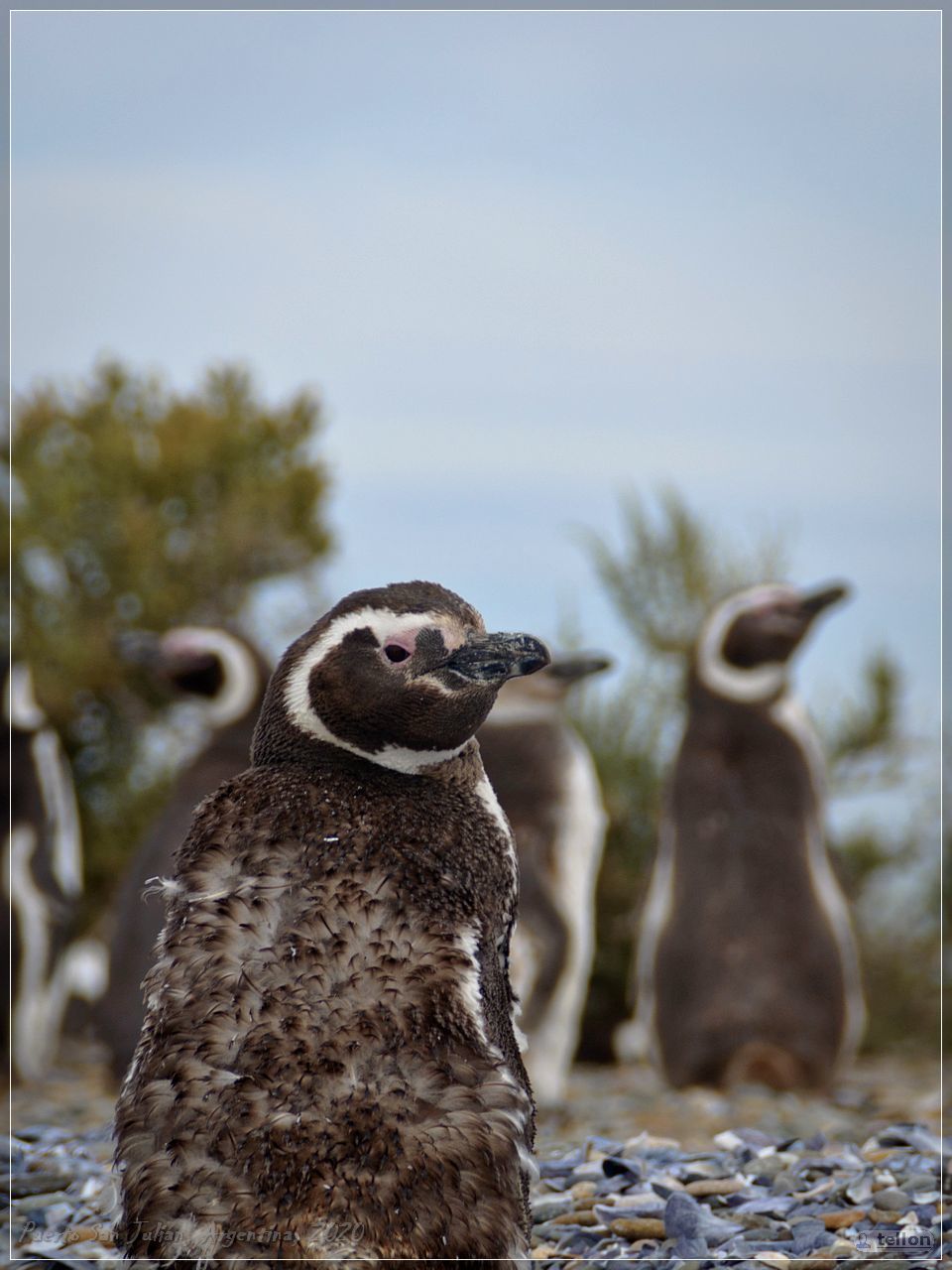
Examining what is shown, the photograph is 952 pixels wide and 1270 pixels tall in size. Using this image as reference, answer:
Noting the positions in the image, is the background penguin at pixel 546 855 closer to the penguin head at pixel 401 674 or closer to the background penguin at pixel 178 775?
the background penguin at pixel 178 775

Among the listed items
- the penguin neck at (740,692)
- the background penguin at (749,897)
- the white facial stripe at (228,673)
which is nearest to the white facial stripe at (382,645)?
the white facial stripe at (228,673)

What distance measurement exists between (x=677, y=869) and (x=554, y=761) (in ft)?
2.27

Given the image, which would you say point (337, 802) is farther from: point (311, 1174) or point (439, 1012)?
point (311, 1174)

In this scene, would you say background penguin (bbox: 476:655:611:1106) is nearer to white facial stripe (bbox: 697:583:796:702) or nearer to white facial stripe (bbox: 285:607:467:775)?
white facial stripe (bbox: 697:583:796:702)

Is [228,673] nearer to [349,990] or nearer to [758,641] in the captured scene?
[758,641]

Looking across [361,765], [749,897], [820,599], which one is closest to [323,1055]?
[361,765]

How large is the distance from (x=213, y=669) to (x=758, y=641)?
7.05 ft

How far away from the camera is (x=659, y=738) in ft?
27.9

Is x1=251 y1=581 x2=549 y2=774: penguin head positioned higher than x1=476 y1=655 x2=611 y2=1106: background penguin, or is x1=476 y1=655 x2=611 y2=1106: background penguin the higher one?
x1=251 y1=581 x2=549 y2=774: penguin head

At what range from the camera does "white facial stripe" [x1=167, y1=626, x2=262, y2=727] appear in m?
5.98

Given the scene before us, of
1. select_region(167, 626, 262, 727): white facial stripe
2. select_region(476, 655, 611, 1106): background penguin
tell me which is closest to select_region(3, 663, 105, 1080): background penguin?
select_region(167, 626, 262, 727): white facial stripe

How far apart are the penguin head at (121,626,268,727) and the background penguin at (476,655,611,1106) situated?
90 cm

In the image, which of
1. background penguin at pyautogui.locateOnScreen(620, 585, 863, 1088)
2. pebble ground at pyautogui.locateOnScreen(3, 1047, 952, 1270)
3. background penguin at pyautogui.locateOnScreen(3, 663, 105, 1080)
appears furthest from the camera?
background penguin at pyautogui.locateOnScreen(3, 663, 105, 1080)

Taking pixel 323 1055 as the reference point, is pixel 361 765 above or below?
above
